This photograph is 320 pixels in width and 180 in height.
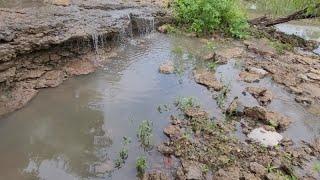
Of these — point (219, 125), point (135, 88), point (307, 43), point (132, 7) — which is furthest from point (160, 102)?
point (307, 43)

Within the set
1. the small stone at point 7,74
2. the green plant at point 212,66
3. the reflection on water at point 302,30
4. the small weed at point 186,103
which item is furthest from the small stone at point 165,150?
the reflection on water at point 302,30

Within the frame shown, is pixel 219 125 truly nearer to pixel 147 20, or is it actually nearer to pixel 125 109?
A: pixel 125 109

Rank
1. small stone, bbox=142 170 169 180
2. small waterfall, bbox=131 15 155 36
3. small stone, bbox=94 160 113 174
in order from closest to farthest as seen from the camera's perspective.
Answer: small stone, bbox=142 170 169 180, small stone, bbox=94 160 113 174, small waterfall, bbox=131 15 155 36

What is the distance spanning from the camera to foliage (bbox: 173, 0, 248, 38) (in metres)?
9.91

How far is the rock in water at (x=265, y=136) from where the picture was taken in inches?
221

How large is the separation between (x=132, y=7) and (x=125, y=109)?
4828mm

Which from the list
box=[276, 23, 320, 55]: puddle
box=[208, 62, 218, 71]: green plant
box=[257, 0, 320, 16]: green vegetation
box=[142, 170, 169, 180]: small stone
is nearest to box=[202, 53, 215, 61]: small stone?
box=[208, 62, 218, 71]: green plant

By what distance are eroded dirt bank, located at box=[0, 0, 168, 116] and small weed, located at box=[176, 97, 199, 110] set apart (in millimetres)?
2048

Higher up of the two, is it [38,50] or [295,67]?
[38,50]

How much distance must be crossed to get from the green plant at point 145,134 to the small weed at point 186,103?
0.82 m

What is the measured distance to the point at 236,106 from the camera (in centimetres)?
642

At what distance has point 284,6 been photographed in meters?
13.4

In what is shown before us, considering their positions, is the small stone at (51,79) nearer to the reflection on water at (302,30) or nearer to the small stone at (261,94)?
the small stone at (261,94)

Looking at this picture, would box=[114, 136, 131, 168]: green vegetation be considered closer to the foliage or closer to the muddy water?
the muddy water
